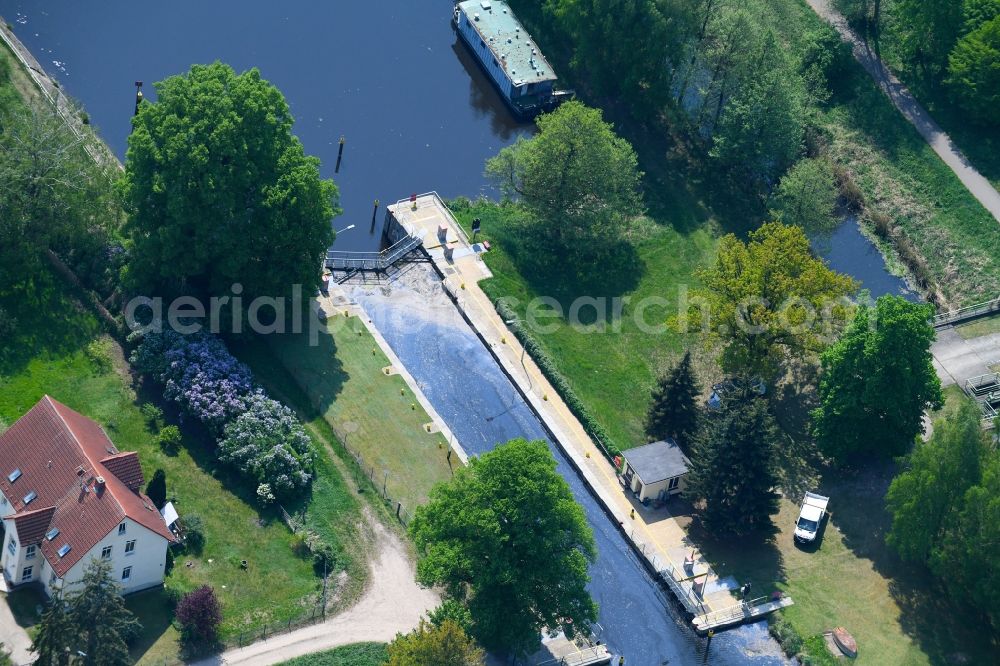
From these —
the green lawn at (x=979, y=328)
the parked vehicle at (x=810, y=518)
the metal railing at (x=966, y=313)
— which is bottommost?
the parked vehicle at (x=810, y=518)

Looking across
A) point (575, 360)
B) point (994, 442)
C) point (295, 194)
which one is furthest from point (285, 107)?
point (994, 442)

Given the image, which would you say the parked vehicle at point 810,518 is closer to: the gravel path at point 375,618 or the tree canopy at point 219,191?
the gravel path at point 375,618

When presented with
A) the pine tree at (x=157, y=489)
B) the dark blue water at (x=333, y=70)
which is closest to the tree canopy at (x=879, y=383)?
the dark blue water at (x=333, y=70)

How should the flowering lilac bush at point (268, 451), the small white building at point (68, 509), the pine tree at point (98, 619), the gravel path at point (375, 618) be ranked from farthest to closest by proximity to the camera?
1. the flowering lilac bush at point (268, 451)
2. the gravel path at point (375, 618)
3. the small white building at point (68, 509)
4. the pine tree at point (98, 619)

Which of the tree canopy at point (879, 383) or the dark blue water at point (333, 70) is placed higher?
the dark blue water at point (333, 70)

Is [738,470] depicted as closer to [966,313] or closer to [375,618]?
[375,618]

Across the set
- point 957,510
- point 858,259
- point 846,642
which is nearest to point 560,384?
point 846,642
